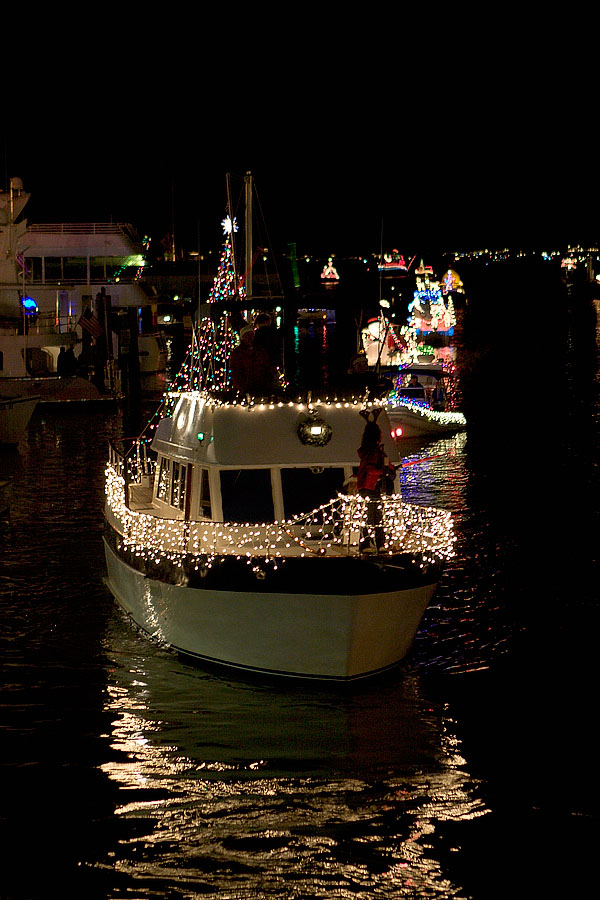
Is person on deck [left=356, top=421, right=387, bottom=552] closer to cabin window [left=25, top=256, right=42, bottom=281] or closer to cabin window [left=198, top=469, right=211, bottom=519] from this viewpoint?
cabin window [left=198, top=469, right=211, bottom=519]

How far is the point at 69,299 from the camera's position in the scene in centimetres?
5888

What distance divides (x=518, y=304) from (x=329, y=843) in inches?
6051

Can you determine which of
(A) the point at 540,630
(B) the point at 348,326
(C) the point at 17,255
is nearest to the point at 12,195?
(C) the point at 17,255

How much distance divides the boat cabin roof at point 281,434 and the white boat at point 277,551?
0.05 feet

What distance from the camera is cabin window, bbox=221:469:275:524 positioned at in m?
15.1

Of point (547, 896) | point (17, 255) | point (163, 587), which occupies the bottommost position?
point (547, 896)

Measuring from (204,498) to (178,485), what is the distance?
4.12ft

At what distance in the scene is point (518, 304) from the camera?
160m

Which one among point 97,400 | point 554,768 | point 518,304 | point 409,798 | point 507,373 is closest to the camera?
point 409,798

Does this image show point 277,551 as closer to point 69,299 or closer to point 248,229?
point 248,229

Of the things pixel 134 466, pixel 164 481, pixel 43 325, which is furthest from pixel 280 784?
pixel 43 325

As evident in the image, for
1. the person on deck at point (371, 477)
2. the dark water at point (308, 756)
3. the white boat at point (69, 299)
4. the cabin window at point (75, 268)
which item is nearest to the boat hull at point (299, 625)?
the dark water at point (308, 756)

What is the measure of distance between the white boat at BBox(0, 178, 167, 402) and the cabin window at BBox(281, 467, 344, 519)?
31.1 metres

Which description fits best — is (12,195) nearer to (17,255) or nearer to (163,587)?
(17,255)
